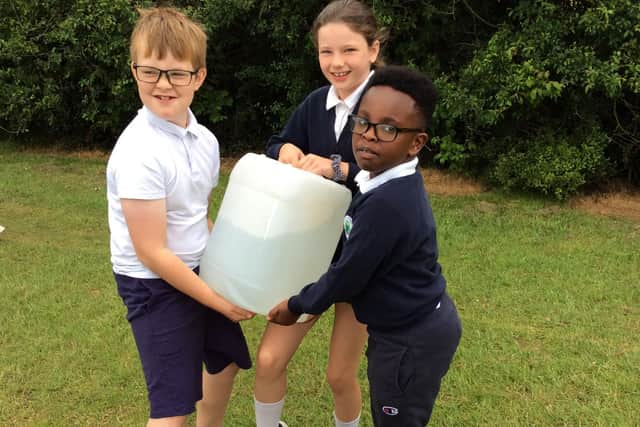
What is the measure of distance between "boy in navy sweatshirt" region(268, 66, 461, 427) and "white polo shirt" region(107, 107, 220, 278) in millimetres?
390

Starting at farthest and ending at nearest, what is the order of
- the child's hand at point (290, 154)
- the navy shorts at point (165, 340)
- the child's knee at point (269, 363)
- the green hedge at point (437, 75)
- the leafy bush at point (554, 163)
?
the leafy bush at point (554, 163) → the green hedge at point (437, 75) → the child's knee at point (269, 363) → the child's hand at point (290, 154) → the navy shorts at point (165, 340)

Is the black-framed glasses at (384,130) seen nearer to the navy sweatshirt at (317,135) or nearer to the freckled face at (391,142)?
the freckled face at (391,142)

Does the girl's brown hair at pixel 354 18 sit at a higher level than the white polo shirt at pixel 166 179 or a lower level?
higher

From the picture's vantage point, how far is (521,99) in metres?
6.73

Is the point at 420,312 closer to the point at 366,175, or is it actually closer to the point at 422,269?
the point at 422,269

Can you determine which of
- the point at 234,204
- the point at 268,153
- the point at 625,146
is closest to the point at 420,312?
the point at 234,204

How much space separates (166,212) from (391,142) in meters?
0.73

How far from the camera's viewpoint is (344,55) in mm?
2244

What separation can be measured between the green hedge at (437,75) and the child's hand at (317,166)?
5.08 meters

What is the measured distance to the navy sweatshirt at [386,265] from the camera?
5.99 feet

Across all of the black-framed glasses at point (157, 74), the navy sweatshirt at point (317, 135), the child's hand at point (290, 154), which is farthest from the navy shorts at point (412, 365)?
the black-framed glasses at point (157, 74)

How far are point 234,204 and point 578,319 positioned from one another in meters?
3.02

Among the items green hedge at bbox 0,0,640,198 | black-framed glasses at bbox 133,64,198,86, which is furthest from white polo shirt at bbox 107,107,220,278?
green hedge at bbox 0,0,640,198

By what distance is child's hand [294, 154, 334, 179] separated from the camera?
2.12 metres
